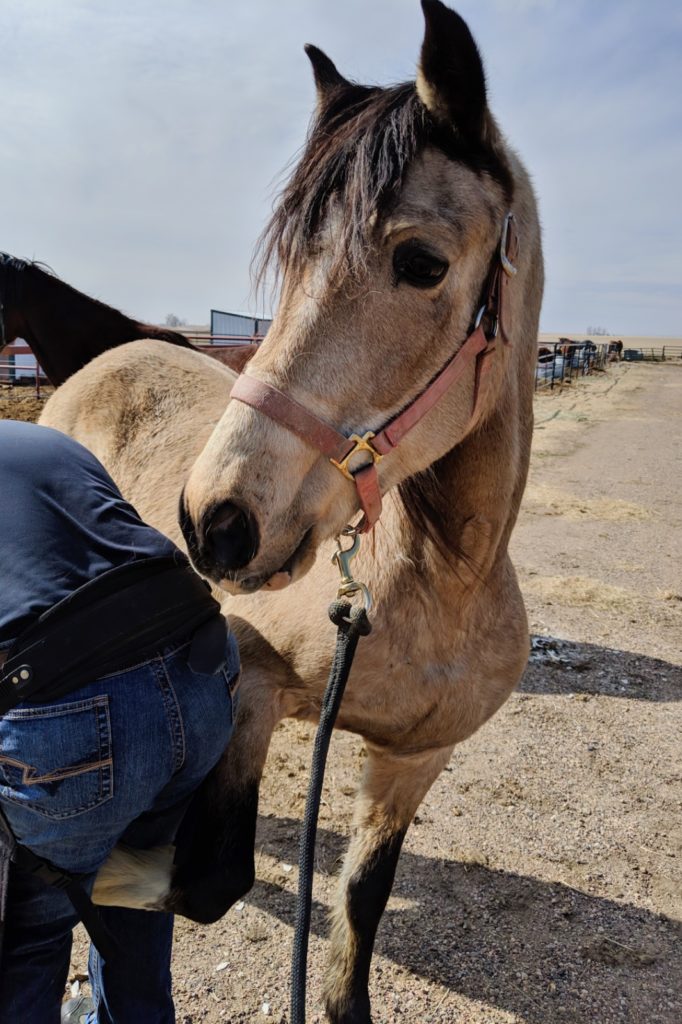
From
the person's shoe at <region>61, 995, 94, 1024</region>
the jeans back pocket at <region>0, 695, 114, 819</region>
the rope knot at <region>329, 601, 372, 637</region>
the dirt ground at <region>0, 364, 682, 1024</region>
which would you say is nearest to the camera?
the jeans back pocket at <region>0, 695, 114, 819</region>

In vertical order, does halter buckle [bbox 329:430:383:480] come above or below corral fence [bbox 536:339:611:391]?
below

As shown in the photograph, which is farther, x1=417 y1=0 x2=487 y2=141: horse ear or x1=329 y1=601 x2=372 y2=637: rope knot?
x1=329 y1=601 x2=372 y2=637: rope knot

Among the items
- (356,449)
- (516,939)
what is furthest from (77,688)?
(516,939)

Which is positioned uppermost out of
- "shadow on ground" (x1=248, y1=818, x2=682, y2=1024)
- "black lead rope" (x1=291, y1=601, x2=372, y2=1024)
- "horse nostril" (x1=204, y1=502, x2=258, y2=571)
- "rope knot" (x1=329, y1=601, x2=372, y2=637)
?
"horse nostril" (x1=204, y1=502, x2=258, y2=571)

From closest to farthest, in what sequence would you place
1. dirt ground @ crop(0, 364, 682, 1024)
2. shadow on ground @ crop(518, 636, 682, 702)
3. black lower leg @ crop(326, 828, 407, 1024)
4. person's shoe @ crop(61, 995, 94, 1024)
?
person's shoe @ crop(61, 995, 94, 1024) < black lower leg @ crop(326, 828, 407, 1024) < dirt ground @ crop(0, 364, 682, 1024) < shadow on ground @ crop(518, 636, 682, 702)

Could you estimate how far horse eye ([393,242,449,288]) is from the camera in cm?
136

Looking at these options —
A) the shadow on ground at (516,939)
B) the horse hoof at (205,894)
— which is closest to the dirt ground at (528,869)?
the shadow on ground at (516,939)

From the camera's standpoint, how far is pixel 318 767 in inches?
56.9

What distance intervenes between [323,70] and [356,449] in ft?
3.67

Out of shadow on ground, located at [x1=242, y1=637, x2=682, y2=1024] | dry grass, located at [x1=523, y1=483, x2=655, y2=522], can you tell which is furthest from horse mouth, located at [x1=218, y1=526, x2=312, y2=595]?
dry grass, located at [x1=523, y1=483, x2=655, y2=522]

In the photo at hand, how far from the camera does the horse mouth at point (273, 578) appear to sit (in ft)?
4.21

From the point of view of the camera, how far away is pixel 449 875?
2.83 metres

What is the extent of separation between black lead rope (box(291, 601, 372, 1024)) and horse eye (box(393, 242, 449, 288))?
69 cm

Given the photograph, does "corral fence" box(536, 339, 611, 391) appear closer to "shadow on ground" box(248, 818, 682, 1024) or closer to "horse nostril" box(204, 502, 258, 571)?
"shadow on ground" box(248, 818, 682, 1024)
